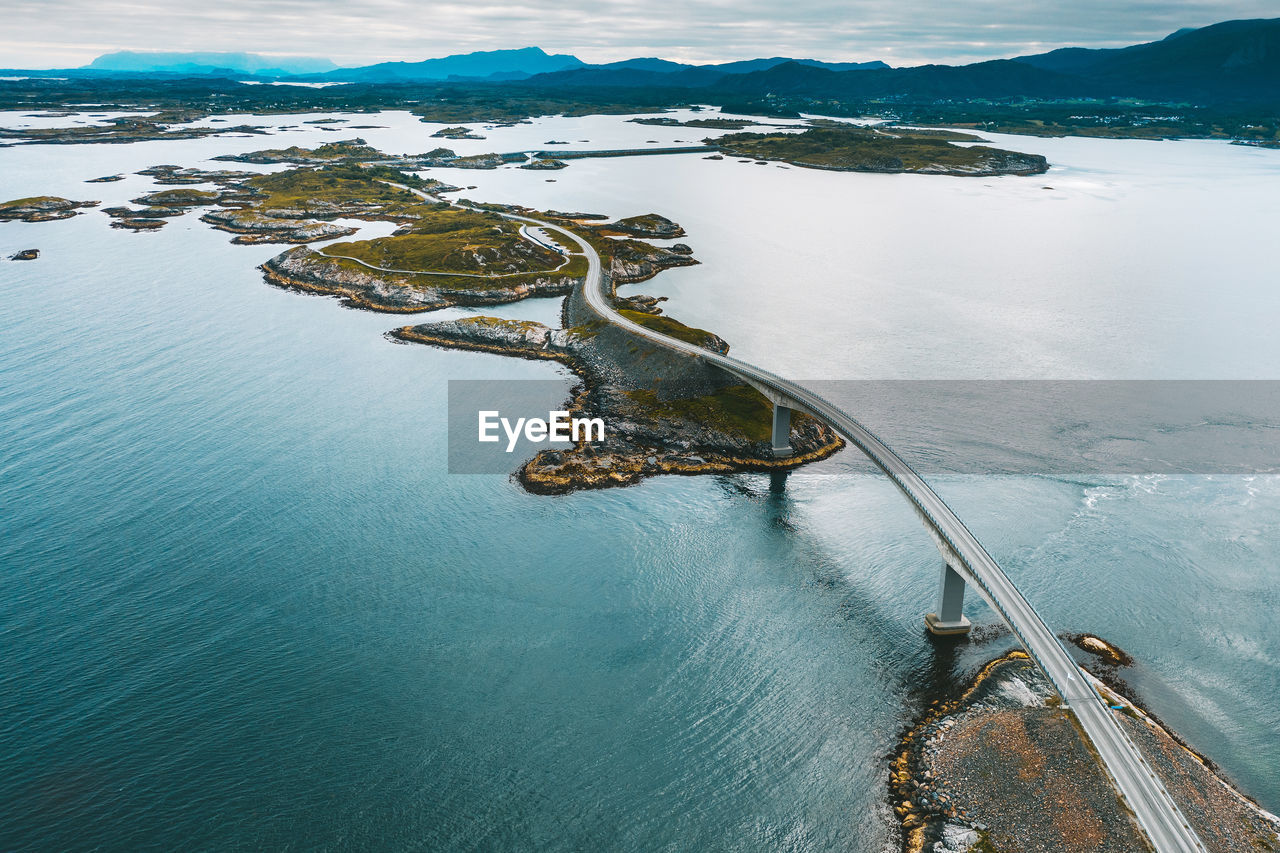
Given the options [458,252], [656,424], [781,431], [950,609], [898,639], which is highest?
[458,252]

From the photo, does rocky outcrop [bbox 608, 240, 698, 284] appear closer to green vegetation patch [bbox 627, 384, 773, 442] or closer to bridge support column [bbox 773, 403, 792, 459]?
green vegetation patch [bbox 627, 384, 773, 442]

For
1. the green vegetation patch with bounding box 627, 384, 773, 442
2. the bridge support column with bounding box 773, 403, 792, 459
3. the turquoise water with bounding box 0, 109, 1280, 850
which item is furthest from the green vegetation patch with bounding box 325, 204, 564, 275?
the bridge support column with bounding box 773, 403, 792, 459

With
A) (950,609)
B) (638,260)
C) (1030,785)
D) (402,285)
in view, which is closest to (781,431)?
(950,609)

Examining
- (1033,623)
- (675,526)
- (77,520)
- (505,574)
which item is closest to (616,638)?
(505,574)

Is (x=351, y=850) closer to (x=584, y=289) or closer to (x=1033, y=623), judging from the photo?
(x=1033, y=623)

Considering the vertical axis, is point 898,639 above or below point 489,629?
A: above

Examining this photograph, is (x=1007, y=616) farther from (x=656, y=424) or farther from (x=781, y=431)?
(x=656, y=424)

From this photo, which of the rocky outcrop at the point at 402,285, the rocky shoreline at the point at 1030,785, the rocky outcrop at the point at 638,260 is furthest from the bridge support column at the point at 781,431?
the rocky outcrop at the point at 638,260
